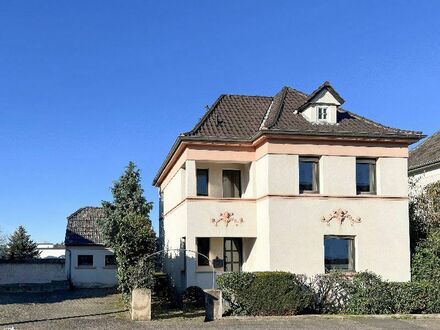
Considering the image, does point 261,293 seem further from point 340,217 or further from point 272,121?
point 272,121

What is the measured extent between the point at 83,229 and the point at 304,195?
24710 mm

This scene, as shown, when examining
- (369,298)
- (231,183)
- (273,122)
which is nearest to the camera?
(369,298)

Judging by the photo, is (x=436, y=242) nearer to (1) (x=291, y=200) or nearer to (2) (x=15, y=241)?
(1) (x=291, y=200)

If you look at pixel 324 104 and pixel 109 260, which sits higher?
pixel 324 104

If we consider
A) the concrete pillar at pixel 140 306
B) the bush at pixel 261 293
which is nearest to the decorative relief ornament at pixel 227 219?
the bush at pixel 261 293

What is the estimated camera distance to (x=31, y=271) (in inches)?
1715

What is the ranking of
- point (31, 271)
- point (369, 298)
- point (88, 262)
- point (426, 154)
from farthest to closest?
point (31, 271) < point (88, 262) < point (426, 154) < point (369, 298)

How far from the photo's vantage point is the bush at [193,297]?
22.6 m

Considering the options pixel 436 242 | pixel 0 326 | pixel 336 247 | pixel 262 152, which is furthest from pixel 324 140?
pixel 0 326

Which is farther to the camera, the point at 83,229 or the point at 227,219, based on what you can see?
the point at 83,229

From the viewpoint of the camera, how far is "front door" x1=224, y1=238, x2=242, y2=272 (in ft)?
79.0

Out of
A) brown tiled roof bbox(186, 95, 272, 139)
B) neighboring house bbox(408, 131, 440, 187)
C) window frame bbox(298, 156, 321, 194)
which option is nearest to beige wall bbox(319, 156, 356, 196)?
window frame bbox(298, 156, 321, 194)

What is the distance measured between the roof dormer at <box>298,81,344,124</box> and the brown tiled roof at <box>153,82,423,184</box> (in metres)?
0.04

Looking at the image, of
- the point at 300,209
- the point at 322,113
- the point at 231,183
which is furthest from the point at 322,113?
the point at 231,183
